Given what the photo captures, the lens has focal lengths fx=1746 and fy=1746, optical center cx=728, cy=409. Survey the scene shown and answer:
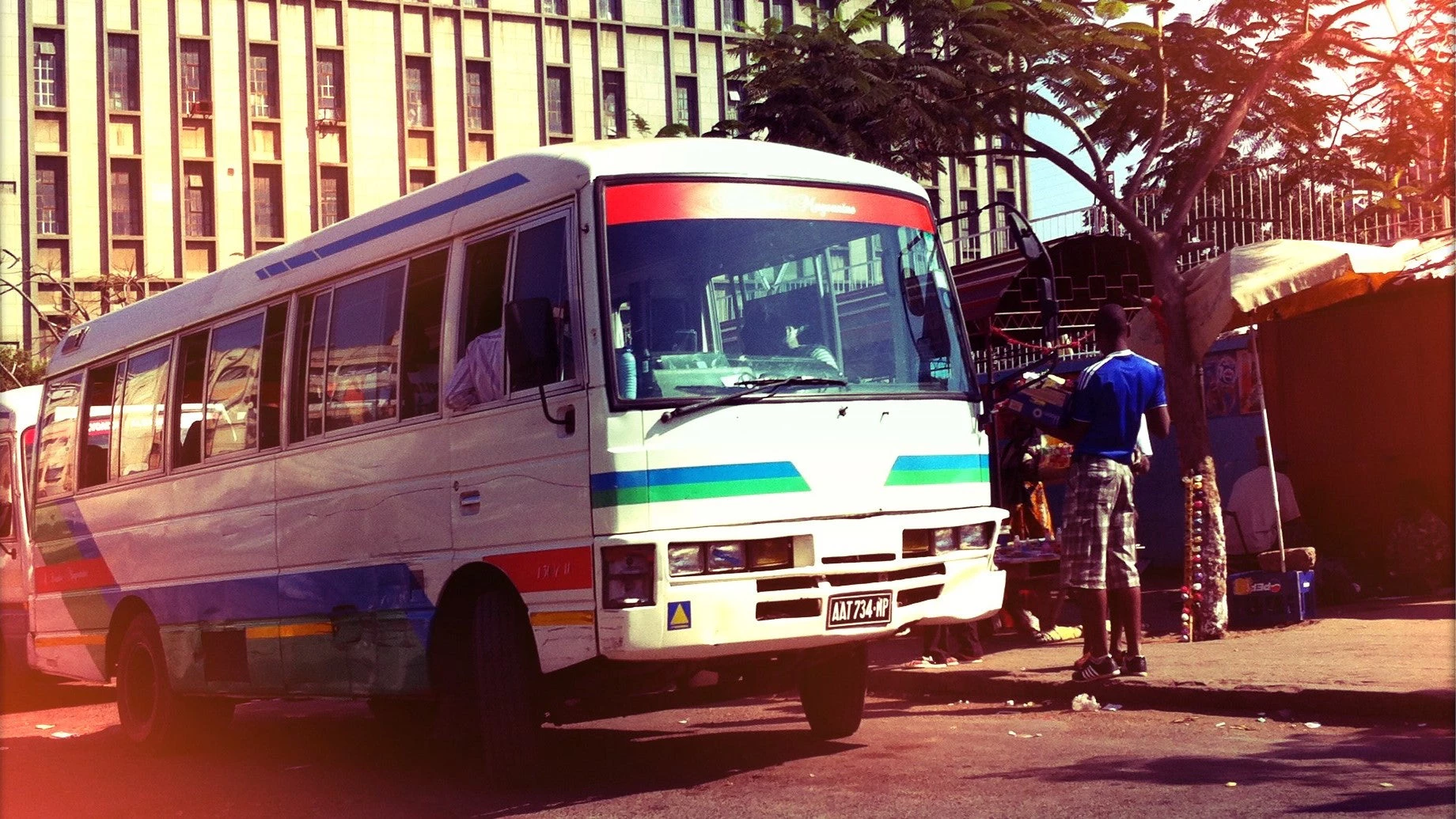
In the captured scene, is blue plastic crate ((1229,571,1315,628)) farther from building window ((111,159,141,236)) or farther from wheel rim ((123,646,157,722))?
building window ((111,159,141,236))

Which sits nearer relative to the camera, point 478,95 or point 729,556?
point 729,556

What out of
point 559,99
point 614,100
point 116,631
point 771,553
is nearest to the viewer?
point 771,553

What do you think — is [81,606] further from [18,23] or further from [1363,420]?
[18,23]

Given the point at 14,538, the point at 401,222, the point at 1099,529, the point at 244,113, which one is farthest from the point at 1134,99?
the point at 244,113

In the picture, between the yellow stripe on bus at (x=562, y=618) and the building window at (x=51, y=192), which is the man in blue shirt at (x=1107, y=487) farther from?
the building window at (x=51, y=192)

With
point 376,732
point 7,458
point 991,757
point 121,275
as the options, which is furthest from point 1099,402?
point 121,275

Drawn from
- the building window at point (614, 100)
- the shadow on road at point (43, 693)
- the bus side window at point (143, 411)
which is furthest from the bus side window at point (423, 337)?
the building window at point (614, 100)

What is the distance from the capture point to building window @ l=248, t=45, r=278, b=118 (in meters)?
54.6

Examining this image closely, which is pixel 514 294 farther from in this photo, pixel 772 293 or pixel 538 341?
pixel 772 293

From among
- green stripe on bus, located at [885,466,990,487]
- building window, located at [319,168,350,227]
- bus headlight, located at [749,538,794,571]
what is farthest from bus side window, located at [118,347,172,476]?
building window, located at [319,168,350,227]

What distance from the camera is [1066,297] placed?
13.8 m

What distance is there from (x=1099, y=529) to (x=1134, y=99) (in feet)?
19.8

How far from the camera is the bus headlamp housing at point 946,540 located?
7.62m

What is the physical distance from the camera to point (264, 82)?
5488cm
